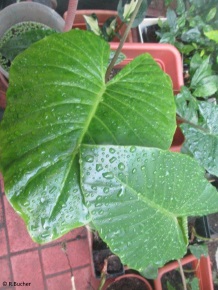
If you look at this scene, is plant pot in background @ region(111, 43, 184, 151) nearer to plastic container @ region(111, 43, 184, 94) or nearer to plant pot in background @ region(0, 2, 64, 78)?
plastic container @ region(111, 43, 184, 94)

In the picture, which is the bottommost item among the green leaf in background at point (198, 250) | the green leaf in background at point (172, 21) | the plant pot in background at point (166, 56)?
the green leaf in background at point (198, 250)

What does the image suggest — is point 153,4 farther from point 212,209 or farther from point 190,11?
point 212,209

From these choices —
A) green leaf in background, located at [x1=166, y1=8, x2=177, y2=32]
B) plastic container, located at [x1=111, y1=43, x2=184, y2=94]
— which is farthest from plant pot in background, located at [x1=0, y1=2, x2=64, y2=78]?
green leaf in background, located at [x1=166, y1=8, x2=177, y2=32]

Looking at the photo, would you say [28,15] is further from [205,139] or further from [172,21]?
[205,139]

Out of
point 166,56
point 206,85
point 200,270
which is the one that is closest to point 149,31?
point 166,56

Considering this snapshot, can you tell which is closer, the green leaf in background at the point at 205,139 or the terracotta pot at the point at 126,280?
the green leaf in background at the point at 205,139

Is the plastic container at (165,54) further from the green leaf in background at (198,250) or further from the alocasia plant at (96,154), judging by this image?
the green leaf in background at (198,250)

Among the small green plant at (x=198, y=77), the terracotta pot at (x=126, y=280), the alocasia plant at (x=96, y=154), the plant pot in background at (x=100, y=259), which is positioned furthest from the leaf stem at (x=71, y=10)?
the terracotta pot at (x=126, y=280)
